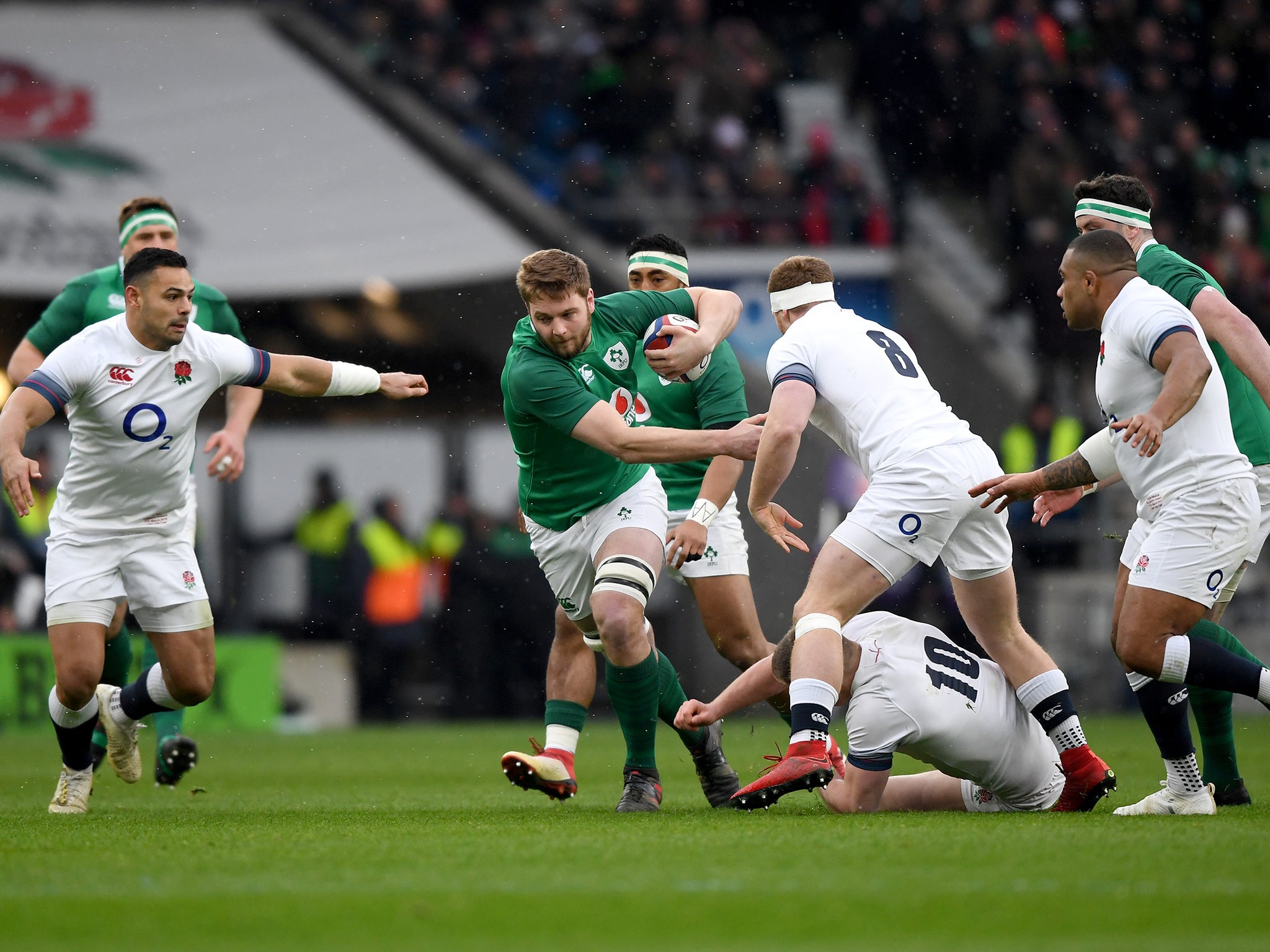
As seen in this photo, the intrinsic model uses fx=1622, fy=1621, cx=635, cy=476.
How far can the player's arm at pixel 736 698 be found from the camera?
566 cm

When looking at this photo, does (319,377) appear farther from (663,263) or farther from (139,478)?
(663,263)

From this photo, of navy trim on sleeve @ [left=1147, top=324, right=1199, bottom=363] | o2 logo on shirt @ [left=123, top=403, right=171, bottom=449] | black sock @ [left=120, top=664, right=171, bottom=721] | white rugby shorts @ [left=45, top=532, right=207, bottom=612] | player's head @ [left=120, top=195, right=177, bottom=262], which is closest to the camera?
navy trim on sleeve @ [left=1147, top=324, right=1199, bottom=363]

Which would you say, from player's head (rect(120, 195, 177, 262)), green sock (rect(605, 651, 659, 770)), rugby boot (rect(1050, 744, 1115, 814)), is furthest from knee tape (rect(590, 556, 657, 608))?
player's head (rect(120, 195, 177, 262))

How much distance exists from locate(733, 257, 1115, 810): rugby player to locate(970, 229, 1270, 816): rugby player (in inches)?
8.3

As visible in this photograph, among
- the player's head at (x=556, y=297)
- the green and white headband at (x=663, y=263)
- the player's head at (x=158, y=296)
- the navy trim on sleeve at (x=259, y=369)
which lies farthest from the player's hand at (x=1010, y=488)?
the player's head at (x=158, y=296)

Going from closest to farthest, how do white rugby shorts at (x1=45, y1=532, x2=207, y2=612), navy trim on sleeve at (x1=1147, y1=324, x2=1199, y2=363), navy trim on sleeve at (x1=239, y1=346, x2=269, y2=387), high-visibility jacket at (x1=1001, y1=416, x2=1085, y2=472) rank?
navy trim on sleeve at (x1=1147, y1=324, x2=1199, y2=363) → white rugby shorts at (x1=45, y1=532, x2=207, y2=612) → navy trim on sleeve at (x1=239, y1=346, x2=269, y2=387) → high-visibility jacket at (x1=1001, y1=416, x2=1085, y2=472)

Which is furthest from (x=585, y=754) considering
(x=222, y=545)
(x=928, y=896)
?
(x=222, y=545)

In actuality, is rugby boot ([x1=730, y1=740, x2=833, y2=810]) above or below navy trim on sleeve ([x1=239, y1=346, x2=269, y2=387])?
below

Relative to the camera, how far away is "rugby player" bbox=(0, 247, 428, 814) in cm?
630

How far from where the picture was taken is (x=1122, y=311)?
550 cm

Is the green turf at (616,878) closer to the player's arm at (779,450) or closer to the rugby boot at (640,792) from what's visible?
the rugby boot at (640,792)

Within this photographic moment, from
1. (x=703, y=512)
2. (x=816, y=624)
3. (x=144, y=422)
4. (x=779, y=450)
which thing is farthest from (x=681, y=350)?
(x=144, y=422)

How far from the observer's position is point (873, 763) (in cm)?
555

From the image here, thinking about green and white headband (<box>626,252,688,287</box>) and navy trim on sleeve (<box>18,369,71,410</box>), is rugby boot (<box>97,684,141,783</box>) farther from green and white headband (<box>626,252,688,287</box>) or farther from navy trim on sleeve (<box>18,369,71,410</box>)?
green and white headband (<box>626,252,688,287</box>)
